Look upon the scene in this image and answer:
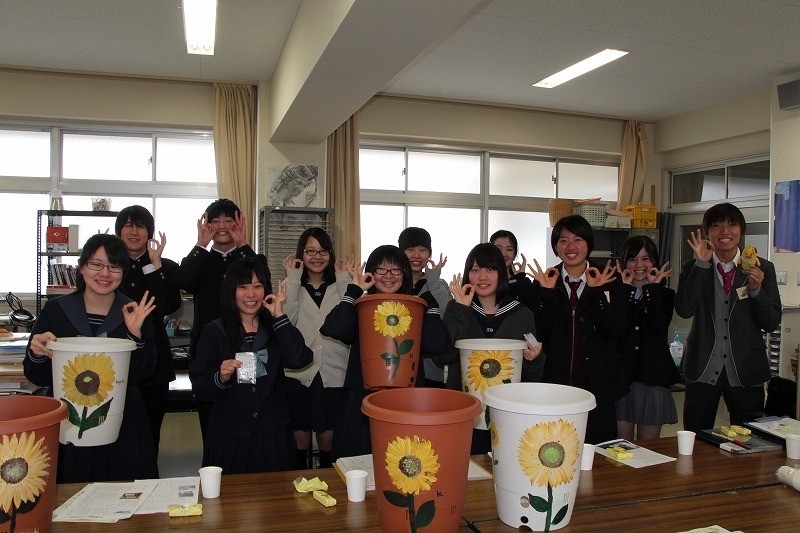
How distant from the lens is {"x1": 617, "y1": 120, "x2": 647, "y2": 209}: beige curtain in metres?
6.84

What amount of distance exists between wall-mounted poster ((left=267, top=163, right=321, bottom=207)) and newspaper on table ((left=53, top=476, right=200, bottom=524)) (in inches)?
164

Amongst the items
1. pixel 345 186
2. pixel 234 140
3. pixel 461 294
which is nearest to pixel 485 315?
pixel 461 294

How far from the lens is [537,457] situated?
124cm

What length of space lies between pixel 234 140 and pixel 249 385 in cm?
421

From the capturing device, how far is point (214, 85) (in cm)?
566

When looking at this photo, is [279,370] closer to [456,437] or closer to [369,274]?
[369,274]

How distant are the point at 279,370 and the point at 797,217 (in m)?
4.96

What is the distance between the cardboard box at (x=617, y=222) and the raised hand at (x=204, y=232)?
16.0ft

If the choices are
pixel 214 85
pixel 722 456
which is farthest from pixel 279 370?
pixel 214 85

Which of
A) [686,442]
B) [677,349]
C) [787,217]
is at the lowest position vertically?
[677,349]

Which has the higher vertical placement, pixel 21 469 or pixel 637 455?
pixel 21 469

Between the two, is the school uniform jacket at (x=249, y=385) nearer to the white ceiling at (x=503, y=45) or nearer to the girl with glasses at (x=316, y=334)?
the girl with glasses at (x=316, y=334)

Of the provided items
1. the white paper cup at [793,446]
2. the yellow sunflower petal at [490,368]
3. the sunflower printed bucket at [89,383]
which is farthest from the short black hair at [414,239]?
the white paper cup at [793,446]

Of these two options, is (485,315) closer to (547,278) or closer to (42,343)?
(547,278)
